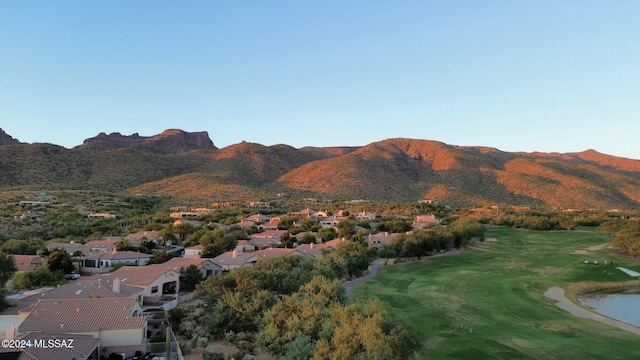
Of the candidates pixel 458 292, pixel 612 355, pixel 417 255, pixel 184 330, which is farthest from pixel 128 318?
pixel 417 255

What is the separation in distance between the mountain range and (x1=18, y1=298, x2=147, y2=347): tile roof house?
288 ft

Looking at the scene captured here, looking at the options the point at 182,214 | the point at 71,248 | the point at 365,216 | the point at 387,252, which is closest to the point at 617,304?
the point at 387,252

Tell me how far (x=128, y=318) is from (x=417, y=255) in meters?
41.4

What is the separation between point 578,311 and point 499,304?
5530mm

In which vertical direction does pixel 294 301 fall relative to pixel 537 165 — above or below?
below

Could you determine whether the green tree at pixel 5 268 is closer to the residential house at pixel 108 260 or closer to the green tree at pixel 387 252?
the residential house at pixel 108 260

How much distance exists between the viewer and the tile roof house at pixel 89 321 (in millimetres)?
21663

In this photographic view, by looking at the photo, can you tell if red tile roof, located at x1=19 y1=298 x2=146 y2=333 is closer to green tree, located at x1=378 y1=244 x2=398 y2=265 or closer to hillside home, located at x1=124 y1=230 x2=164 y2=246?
hillside home, located at x1=124 y1=230 x2=164 y2=246

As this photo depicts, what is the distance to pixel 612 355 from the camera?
24.3 m

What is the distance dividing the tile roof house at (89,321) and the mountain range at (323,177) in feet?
288

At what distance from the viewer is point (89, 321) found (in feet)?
73.5

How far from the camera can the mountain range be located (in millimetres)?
120188

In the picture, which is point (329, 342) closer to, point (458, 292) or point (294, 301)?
point (294, 301)

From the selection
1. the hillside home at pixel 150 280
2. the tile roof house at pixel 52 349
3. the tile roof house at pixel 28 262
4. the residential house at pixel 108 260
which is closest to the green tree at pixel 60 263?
the tile roof house at pixel 28 262
